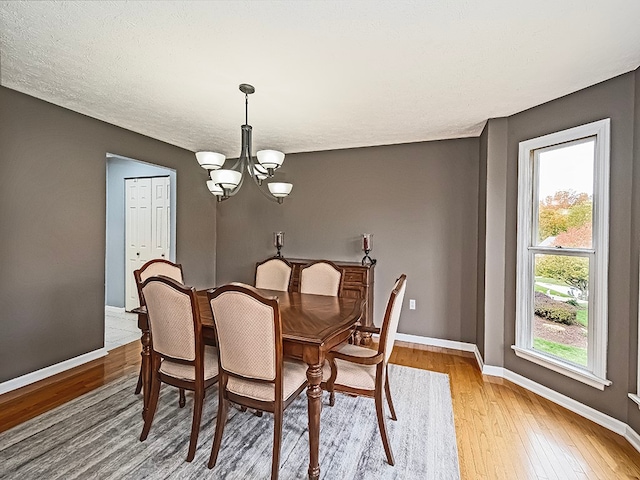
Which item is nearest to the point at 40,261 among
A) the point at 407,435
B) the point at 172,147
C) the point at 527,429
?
the point at 172,147

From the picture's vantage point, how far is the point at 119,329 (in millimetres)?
4379

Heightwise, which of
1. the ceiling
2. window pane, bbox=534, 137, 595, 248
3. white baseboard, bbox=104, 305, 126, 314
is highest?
the ceiling

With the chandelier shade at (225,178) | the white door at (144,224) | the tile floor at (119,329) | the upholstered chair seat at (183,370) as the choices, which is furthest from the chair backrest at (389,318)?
the white door at (144,224)

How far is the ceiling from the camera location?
1.67 meters

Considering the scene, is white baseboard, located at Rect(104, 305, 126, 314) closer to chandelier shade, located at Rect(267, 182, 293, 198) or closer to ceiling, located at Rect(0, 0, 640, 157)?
ceiling, located at Rect(0, 0, 640, 157)

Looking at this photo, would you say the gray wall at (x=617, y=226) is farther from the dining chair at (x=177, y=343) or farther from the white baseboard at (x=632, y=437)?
the dining chair at (x=177, y=343)

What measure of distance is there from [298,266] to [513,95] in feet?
9.20

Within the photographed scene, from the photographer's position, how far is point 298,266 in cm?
416

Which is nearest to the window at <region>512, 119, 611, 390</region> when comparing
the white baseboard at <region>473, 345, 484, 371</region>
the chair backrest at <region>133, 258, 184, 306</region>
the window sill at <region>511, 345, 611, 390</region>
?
the window sill at <region>511, 345, 611, 390</region>

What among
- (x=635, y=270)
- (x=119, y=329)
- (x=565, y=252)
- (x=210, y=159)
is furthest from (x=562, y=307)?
(x=119, y=329)

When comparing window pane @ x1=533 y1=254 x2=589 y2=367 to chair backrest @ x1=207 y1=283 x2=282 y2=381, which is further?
window pane @ x1=533 y1=254 x2=589 y2=367

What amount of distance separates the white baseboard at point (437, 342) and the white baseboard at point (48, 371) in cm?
339

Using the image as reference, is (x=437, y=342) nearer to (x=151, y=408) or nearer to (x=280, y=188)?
(x=280, y=188)

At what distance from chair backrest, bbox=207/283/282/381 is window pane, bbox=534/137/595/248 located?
2448 millimetres
